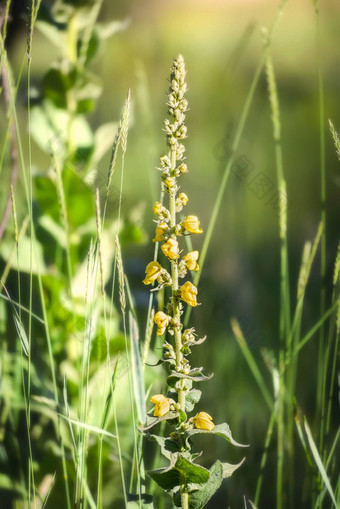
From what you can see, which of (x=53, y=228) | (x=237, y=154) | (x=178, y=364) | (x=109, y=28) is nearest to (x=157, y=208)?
(x=178, y=364)

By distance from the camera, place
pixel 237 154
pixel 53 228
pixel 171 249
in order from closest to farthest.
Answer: pixel 171 249 < pixel 53 228 < pixel 237 154

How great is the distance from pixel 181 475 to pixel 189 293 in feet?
0.65

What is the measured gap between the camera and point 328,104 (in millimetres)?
1617

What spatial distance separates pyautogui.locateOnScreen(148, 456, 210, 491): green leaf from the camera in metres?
0.53

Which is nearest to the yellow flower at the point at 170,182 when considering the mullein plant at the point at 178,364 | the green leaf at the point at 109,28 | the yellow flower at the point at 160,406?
the mullein plant at the point at 178,364

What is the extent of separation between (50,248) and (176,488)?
69 centimetres

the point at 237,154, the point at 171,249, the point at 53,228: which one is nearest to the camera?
the point at 171,249

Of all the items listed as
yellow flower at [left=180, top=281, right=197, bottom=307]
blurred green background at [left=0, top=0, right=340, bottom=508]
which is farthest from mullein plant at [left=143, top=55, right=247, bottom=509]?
blurred green background at [left=0, top=0, right=340, bottom=508]

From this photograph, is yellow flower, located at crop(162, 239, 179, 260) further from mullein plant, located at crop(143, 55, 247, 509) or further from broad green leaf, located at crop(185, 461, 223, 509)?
broad green leaf, located at crop(185, 461, 223, 509)

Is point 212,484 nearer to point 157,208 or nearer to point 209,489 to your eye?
point 209,489

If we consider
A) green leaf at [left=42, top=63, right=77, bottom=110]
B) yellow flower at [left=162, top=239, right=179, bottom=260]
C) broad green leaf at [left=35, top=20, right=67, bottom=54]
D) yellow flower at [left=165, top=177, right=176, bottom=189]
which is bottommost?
yellow flower at [left=162, top=239, right=179, bottom=260]

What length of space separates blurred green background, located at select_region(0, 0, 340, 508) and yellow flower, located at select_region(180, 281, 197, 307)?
2.05ft

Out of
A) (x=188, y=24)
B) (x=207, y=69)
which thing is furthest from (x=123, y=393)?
(x=188, y=24)

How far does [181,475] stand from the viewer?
0.56 metres
